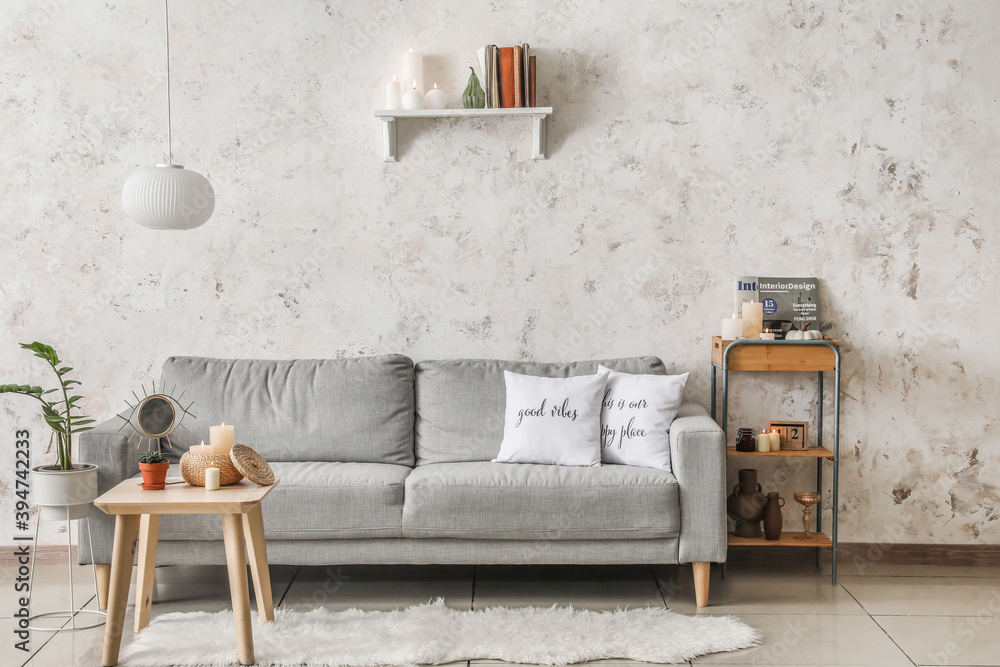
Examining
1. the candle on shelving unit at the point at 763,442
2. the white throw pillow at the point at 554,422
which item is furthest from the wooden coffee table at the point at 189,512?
the candle on shelving unit at the point at 763,442

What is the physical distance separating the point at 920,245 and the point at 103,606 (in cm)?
336

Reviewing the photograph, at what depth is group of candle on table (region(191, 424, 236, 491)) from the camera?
2355 millimetres

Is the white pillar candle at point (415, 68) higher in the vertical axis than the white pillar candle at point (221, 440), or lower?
higher

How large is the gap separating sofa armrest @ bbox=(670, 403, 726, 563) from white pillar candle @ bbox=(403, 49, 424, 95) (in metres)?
1.73

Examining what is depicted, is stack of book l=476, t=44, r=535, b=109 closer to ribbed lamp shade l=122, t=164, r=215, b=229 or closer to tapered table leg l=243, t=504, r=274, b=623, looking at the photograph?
ribbed lamp shade l=122, t=164, r=215, b=229

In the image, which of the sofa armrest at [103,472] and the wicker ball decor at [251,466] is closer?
the wicker ball decor at [251,466]

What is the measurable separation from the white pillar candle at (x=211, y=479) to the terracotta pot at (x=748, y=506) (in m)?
1.90

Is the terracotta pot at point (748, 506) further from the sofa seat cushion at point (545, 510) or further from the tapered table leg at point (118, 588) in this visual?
the tapered table leg at point (118, 588)

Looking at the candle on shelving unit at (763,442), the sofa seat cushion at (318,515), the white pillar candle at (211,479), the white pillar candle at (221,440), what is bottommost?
the sofa seat cushion at (318,515)

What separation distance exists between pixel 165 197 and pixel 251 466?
959 mm

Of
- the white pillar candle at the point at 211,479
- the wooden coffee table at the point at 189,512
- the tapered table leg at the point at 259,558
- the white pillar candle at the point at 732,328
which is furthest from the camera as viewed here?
the white pillar candle at the point at 732,328

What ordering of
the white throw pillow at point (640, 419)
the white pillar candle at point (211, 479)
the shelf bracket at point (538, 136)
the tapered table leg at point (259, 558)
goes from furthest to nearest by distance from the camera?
the shelf bracket at point (538, 136) → the white throw pillow at point (640, 419) → the tapered table leg at point (259, 558) → the white pillar candle at point (211, 479)

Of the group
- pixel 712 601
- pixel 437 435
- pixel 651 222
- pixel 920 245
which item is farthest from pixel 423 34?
pixel 712 601

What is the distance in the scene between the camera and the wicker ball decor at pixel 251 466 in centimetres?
237
